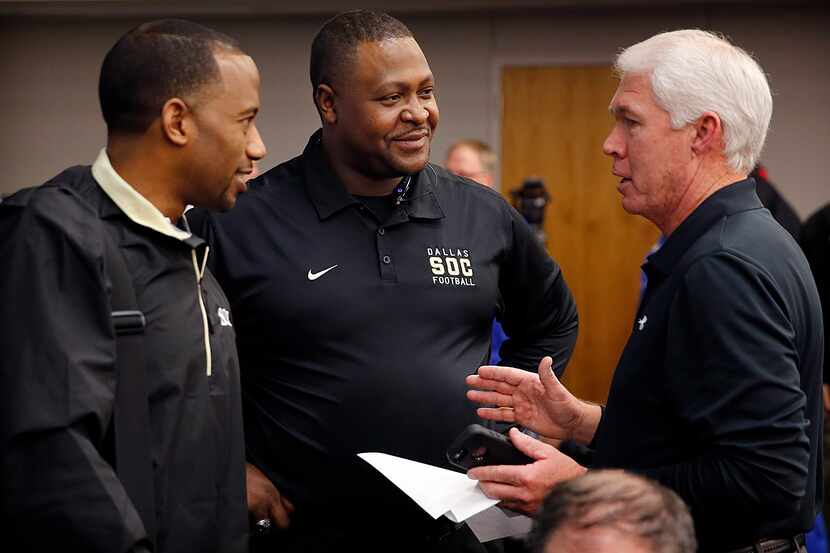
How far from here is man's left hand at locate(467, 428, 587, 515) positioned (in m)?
2.09

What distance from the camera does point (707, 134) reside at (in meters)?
2.11

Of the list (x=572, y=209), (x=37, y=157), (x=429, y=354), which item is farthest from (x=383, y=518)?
(x=37, y=157)

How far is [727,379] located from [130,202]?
3.36 ft

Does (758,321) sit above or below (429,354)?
above

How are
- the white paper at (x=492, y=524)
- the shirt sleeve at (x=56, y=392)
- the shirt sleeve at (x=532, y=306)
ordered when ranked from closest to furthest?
1. the shirt sleeve at (x=56, y=392)
2. the white paper at (x=492, y=524)
3. the shirt sleeve at (x=532, y=306)

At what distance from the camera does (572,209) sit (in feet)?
23.2

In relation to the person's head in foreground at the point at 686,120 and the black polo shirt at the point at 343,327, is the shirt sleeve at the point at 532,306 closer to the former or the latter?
the black polo shirt at the point at 343,327

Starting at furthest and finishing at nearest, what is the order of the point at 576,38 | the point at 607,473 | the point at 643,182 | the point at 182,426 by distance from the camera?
the point at 576,38
the point at 643,182
the point at 182,426
the point at 607,473

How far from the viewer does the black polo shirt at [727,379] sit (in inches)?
73.8

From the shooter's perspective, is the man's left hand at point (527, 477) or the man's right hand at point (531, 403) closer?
the man's left hand at point (527, 477)

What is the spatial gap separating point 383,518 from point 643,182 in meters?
0.95

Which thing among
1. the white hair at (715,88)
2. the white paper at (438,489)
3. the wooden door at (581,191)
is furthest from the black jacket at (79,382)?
the wooden door at (581,191)

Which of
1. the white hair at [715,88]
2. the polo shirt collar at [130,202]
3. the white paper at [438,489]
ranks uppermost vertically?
the white hair at [715,88]

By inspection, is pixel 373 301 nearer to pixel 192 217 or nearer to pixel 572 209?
pixel 192 217
